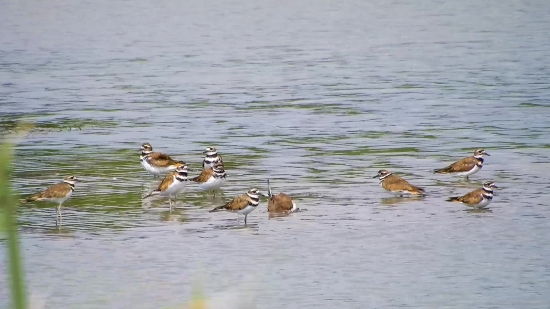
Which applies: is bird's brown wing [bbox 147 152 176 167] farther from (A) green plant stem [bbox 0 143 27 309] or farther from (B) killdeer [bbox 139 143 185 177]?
(A) green plant stem [bbox 0 143 27 309]

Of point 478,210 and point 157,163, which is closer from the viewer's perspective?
point 478,210

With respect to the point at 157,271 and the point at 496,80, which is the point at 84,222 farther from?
the point at 496,80

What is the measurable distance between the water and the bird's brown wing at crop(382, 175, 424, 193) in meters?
0.17

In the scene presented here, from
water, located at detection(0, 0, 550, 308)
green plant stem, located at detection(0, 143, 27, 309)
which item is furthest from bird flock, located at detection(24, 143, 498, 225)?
green plant stem, located at detection(0, 143, 27, 309)

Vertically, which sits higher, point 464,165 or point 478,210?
point 464,165

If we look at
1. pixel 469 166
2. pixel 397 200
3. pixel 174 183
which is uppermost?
pixel 469 166

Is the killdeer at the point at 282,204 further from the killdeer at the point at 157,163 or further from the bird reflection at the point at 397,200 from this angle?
the killdeer at the point at 157,163

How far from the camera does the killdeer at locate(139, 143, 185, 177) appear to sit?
1375 cm

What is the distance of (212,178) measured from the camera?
492 inches

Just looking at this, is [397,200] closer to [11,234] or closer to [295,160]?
[295,160]

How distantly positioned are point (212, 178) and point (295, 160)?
286 centimetres

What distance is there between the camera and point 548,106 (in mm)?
19688

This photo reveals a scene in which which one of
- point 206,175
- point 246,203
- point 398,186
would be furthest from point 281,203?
point 398,186

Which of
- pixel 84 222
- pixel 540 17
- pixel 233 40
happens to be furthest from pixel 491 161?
pixel 540 17
